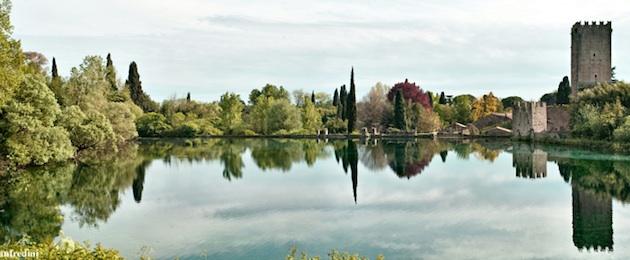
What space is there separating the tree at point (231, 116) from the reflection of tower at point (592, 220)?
54.3m

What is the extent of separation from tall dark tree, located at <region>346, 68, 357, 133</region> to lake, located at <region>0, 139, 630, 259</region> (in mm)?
36030

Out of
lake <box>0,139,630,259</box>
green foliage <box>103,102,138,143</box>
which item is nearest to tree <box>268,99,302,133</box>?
green foliage <box>103,102,138,143</box>

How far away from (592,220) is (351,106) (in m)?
51.1

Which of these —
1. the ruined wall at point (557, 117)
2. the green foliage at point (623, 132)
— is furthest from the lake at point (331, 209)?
the ruined wall at point (557, 117)

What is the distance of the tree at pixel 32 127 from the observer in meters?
22.8

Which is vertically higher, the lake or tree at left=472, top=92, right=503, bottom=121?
tree at left=472, top=92, right=503, bottom=121

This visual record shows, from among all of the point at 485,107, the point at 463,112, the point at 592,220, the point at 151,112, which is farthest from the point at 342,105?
the point at 592,220

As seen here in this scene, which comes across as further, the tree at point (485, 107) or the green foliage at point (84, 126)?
the tree at point (485, 107)

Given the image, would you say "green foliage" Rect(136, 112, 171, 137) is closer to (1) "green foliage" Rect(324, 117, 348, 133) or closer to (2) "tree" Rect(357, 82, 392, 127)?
(1) "green foliage" Rect(324, 117, 348, 133)

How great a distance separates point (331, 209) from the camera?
52.2 feet

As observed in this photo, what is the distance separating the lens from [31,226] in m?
13.0

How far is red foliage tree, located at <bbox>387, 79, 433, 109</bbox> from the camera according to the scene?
252ft

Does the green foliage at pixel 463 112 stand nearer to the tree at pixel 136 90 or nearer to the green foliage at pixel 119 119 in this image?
the tree at pixel 136 90

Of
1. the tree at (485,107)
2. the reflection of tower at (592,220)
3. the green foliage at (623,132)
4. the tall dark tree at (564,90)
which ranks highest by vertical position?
the tall dark tree at (564,90)
